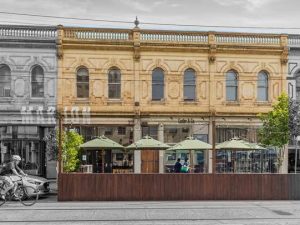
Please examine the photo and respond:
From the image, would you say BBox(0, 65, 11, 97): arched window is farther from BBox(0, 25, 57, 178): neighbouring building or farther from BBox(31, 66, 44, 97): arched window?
BBox(31, 66, 44, 97): arched window

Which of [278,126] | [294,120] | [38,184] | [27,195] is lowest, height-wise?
[27,195]

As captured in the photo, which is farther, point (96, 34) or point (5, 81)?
point (96, 34)

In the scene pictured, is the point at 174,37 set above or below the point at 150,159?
above

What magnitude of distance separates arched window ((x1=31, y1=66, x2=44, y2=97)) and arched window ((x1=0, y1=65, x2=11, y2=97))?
1305mm

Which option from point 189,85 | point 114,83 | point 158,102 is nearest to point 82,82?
point 114,83

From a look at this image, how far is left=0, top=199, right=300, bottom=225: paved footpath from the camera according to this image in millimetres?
15477

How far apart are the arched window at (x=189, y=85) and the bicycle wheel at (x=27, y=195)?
1357cm

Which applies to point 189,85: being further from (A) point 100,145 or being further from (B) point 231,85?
(A) point 100,145

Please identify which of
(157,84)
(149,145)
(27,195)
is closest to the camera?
(27,195)

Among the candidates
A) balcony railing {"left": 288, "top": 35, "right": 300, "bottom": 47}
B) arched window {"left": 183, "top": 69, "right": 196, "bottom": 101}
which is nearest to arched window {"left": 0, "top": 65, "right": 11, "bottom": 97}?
arched window {"left": 183, "top": 69, "right": 196, "bottom": 101}

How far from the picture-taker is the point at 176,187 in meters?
22.5

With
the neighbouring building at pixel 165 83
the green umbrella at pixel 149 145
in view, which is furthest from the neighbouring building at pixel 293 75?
the green umbrella at pixel 149 145

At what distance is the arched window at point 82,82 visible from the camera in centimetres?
3362

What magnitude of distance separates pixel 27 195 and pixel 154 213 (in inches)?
259
